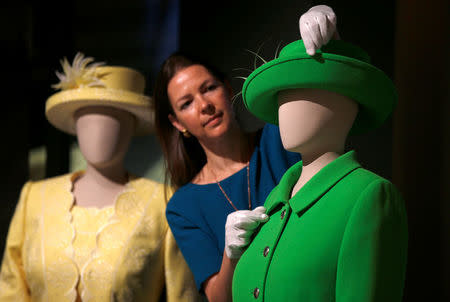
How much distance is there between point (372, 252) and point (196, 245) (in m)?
0.86

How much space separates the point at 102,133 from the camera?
2.42 metres

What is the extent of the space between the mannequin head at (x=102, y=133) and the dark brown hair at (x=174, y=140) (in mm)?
240

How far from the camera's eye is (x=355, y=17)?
1834 millimetres

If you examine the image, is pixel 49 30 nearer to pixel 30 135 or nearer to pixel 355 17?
pixel 30 135

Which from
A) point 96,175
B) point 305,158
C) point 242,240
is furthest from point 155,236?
point 305,158

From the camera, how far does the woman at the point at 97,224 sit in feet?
7.60

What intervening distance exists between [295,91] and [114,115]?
4.10 feet

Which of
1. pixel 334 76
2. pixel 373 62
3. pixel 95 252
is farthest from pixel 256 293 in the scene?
pixel 95 252

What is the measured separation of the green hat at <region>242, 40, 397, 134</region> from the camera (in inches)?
52.9

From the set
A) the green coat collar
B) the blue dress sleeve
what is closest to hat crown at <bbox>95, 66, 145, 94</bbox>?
the blue dress sleeve

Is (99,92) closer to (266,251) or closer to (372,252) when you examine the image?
(266,251)

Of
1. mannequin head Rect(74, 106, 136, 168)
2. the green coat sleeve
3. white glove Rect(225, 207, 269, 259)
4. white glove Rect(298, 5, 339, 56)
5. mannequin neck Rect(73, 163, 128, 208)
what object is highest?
white glove Rect(298, 5, 339, 56)

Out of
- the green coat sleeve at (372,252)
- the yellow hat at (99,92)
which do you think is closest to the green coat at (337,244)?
the green coat sleeve at (372,252)

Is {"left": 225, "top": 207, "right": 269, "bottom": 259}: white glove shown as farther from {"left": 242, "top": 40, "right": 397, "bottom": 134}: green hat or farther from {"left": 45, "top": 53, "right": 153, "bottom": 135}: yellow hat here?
{"left": 45, "top": 53, "right": 153, "bottom": 135}: yellow hat
